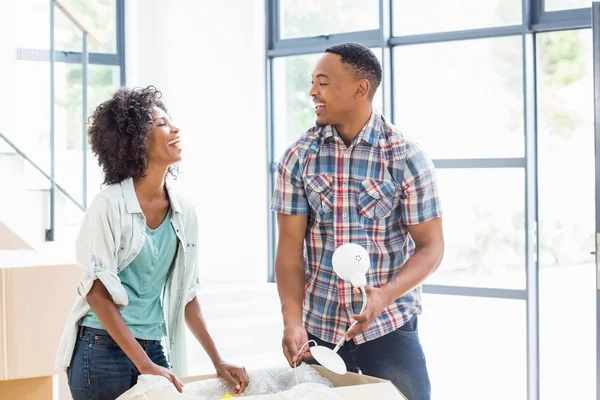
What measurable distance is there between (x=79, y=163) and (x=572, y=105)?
304 cm

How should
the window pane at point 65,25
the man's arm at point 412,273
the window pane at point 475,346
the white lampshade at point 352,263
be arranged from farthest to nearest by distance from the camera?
the window pane at point 65,25
the window pane at point 475,346
the man's arm at point 412,273
the white lampshade at point 352,263

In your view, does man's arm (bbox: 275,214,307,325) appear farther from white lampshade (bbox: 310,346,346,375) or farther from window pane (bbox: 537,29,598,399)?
window pane (bbox: 537,29,598,399)

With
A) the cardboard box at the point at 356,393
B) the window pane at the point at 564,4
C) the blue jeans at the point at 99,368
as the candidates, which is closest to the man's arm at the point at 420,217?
the cardboard box at the point at 356,393

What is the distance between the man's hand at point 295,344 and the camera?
170cm

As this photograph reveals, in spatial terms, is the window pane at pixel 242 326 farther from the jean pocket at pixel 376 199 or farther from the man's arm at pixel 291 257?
the jean pocket at pixel 376 199

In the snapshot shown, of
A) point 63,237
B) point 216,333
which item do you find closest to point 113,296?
point 63,237

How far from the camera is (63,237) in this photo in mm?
4023

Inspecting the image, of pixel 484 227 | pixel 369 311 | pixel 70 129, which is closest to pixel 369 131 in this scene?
pixel 369 311

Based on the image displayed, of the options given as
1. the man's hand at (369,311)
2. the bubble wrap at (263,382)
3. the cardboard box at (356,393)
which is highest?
the man's hand at (369,311)

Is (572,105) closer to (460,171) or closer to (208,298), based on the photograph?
(460,171)

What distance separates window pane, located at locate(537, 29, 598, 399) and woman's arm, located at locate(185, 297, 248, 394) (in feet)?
8.85

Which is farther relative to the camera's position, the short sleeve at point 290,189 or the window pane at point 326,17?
the window pane at point 326,17

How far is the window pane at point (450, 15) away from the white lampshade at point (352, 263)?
10.2 ft

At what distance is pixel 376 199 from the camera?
1864 millimetres
